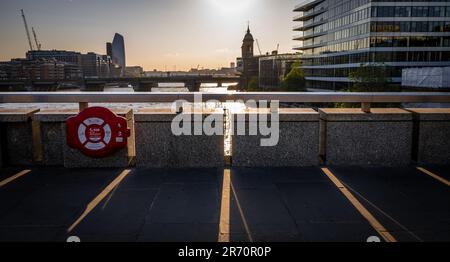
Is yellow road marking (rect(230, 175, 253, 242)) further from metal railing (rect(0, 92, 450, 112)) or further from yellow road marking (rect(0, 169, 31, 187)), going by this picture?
yellow road marking (rect(0, 169, 31, 187))

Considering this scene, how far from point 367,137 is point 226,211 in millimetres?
3216

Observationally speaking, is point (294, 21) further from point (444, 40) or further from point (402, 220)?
point (402, 220)

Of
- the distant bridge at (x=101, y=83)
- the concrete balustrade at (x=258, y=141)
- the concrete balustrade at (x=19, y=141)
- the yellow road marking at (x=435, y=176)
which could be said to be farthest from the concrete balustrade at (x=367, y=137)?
the distant bridge at (x=101, y=83)

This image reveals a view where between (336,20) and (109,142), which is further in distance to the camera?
(336,20)

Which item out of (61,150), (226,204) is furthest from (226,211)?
(61,150)

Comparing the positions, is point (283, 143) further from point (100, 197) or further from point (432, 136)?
point (100, 197)

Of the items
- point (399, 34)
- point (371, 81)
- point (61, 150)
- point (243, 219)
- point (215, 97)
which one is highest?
point (399, 34)

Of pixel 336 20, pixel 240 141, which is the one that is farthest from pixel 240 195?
pixel 336 20

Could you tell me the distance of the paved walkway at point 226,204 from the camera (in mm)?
3887

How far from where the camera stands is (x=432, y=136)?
21.2 feet

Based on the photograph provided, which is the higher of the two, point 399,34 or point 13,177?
point 399,34

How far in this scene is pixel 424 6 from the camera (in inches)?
2827

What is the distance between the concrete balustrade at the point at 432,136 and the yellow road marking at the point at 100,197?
16.7 feet
